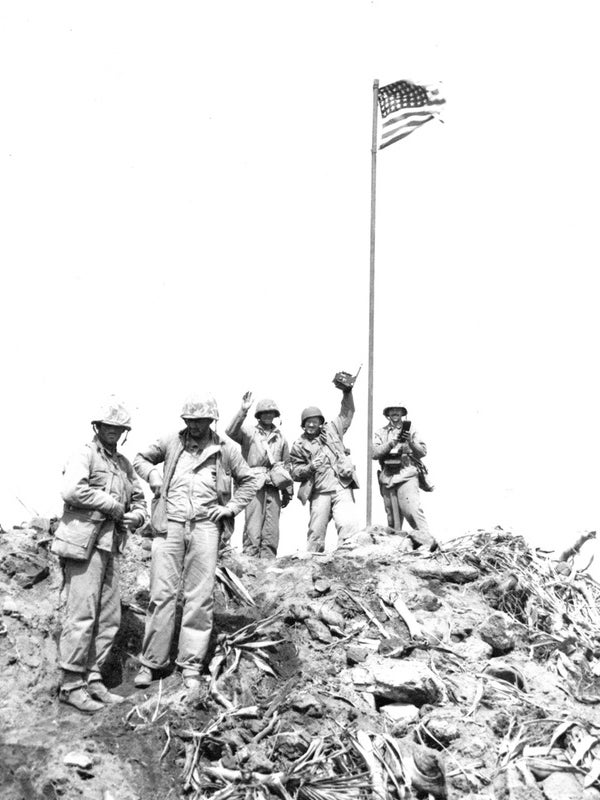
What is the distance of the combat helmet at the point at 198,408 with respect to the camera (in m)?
8.34

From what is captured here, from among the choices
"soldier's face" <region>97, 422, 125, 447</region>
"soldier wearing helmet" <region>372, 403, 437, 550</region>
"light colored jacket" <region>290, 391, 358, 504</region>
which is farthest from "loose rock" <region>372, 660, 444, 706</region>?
"soldier wearing helmet" <region>372, 403, 437, 550</region>

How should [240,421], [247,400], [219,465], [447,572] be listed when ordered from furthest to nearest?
[240,421] → [447,572] → [247,400] → [219,465]

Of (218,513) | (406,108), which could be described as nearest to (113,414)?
(218,513)

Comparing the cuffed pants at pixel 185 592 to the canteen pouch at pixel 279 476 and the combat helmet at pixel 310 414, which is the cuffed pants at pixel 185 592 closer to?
the canteen pouch at pixel 279 476

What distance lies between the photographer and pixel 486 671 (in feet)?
29.6

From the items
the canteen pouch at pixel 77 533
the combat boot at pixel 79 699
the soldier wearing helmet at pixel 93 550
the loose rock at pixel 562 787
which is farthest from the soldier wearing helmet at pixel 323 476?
the loose rock at pixel 562 787

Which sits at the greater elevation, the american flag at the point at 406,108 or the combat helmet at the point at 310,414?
the american flag at the point at 406,108

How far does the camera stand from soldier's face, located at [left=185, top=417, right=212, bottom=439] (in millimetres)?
8435

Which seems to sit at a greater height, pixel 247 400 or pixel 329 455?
pixel 247 400

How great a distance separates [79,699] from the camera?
791cm

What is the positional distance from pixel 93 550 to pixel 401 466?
6033 mm

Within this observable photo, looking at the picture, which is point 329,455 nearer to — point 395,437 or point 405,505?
point 395,437

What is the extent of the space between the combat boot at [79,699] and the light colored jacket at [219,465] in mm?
1874

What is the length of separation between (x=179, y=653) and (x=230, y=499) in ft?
4.90
